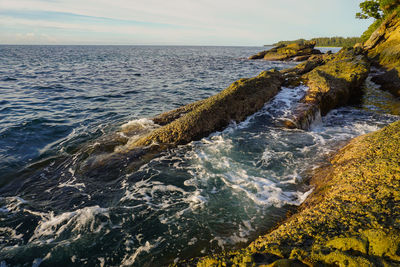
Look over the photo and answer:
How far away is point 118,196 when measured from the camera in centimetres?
483

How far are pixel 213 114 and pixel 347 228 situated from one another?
551 cm

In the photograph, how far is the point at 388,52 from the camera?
18656 mm

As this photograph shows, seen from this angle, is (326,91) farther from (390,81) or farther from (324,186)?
(390,81)

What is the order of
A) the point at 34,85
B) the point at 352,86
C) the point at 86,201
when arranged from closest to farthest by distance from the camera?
the point at 86,201
the point at 352,86
the point at 34,85

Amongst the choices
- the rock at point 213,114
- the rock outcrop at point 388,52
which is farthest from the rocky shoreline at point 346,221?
the rock outcrop at point 388,52

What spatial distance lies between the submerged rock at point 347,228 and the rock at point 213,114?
404cm

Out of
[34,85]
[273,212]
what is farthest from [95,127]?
[34,85]

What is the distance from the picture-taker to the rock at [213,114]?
6871mm

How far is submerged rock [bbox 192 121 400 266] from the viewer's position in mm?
1979

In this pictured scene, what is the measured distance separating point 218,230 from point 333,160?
375cm

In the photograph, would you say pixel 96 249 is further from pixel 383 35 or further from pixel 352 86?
pixel 383 35

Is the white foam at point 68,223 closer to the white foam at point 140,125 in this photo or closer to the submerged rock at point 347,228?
the submerged rock at point 347,228

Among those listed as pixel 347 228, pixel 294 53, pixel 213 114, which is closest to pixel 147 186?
pixel 213 114

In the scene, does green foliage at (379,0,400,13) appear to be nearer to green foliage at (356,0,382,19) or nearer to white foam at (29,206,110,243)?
green foliage at (356,0,382,19)
